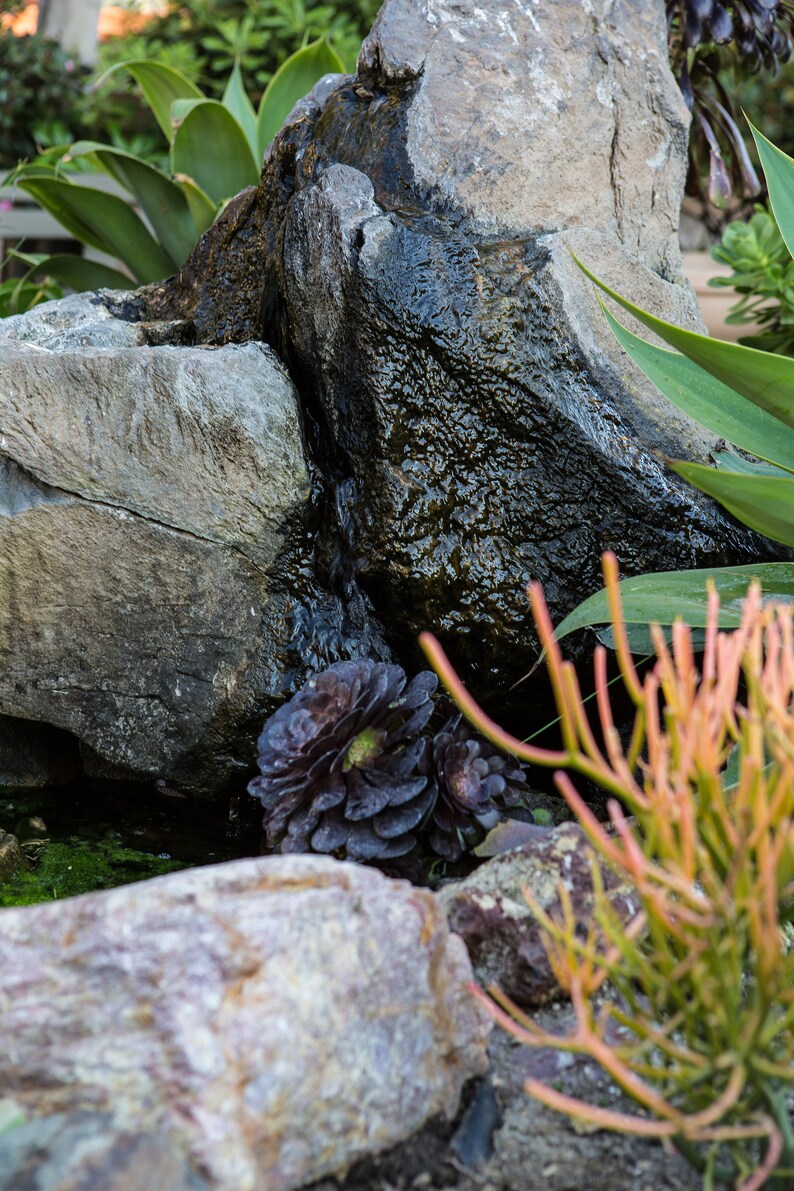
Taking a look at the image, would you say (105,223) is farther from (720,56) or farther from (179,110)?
(720,56)

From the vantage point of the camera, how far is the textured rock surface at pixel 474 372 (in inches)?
91.6

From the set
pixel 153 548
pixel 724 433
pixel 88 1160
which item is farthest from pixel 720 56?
pixel 88 1160

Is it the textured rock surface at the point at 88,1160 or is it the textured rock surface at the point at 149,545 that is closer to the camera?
the textured rock surface at the point at 88,1160

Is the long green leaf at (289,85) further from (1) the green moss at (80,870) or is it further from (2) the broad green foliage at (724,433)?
(1) the green moss at (80,870)

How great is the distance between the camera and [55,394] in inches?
89.9

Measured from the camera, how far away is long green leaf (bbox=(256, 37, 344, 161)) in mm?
4418

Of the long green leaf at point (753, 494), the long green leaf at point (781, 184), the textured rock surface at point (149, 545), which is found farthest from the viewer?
the long green leaf at point (781, 184)

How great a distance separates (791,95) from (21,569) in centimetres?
804

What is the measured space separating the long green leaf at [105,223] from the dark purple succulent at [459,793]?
3.09m

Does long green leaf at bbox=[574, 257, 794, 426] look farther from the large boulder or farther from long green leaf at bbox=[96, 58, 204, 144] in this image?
long green leaf at bbox=[96, 58, 204, 144]

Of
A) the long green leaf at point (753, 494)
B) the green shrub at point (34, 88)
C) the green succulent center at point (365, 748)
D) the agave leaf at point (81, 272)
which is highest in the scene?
the green shrub at point (34, 88)

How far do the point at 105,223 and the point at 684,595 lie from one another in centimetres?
325

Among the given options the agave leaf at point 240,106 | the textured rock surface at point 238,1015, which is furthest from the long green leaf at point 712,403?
the agave leaf at point 240,106

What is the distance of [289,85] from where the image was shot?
4488 millimetres
